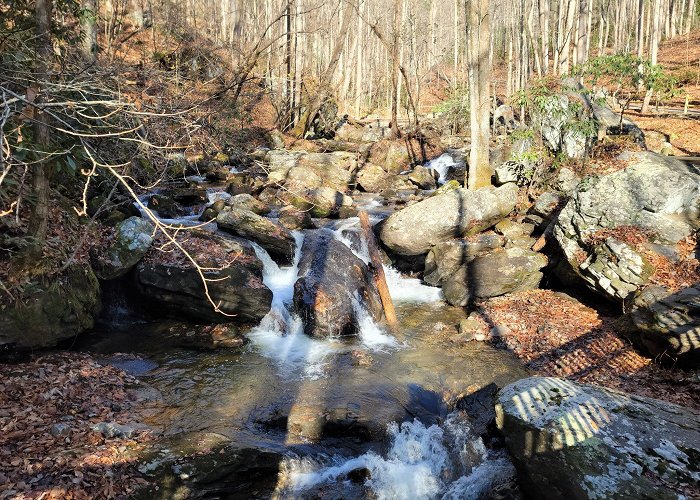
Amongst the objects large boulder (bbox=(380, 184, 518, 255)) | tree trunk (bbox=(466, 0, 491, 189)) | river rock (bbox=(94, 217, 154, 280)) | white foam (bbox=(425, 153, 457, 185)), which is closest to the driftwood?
large boulder (bbox=(380, 184, 518, 255))

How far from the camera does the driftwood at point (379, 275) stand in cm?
1022

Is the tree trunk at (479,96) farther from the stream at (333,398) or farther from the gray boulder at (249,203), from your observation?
the gray boulder at (249,203)

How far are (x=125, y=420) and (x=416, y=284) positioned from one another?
7915mm

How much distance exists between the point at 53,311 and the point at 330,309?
496 centimetres

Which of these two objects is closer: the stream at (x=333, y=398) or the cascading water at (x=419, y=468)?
the cascading water at (x=419, y=468)

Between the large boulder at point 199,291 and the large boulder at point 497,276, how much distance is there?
4.53 m

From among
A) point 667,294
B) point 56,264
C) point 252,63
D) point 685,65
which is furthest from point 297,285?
point 685,65

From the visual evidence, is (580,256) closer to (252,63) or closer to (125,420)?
(125,420)

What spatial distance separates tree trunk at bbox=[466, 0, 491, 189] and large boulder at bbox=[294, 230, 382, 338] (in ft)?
16.7

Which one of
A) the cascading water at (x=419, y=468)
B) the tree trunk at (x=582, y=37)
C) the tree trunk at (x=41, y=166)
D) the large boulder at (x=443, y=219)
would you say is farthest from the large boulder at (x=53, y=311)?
the tree trunk at (x=582, y=37)

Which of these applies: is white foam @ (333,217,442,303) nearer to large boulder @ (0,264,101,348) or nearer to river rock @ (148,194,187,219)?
river rock @ (148,194,187,219)

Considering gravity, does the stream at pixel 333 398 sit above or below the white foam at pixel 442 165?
below

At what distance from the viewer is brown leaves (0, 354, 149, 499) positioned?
4203mm

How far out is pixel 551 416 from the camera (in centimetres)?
468
